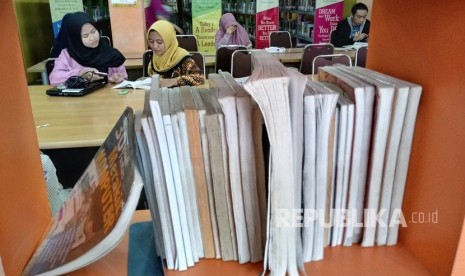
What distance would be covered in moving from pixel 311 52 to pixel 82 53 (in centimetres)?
223

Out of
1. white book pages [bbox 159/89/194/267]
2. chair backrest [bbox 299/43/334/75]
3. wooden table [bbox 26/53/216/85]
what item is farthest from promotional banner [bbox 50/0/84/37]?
white book pages [bbox 159/89/194/267]

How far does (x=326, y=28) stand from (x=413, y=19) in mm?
5851

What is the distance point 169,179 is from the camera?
22.6 inches

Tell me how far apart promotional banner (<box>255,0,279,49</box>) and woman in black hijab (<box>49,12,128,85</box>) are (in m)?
3.35

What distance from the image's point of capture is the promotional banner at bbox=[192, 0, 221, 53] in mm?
5797

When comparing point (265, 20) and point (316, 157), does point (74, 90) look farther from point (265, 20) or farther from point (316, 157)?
point (265, 20)

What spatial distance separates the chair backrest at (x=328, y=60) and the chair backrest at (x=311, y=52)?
449mm

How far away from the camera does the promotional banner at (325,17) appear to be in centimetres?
599

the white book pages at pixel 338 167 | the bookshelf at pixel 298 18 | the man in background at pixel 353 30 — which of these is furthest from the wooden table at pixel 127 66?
the white book pages at pixel 338 167

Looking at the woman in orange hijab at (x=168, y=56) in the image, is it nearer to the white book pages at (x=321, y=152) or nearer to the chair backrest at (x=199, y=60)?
the chair backrest at (x=199, y=60)

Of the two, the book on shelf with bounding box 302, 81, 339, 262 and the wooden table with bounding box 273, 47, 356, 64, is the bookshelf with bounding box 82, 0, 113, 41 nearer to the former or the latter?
the wooden table with bounding box 273, 47, 356, 64

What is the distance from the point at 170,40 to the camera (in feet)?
10.7

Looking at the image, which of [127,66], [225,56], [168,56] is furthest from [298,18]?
[168,56]

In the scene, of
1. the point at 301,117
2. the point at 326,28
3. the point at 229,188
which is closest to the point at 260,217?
the point at 229,188
